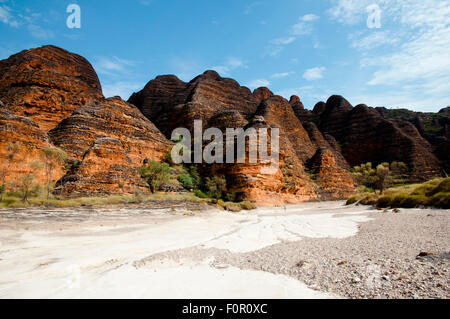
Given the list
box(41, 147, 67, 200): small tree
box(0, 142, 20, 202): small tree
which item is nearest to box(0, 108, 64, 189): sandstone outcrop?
box(0, 142, 20, 202): small tree

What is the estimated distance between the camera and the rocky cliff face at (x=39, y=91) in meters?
30.1

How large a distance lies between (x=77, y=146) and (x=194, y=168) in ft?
47.3

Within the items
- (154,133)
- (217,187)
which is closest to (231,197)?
(217,187)

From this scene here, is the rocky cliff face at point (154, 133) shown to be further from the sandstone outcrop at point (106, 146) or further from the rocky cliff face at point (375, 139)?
the rocky cliff face at point (375, 139)

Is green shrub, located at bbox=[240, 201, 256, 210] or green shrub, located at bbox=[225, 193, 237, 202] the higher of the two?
green shrub, located at bbox=[225, 193, 237, 202]

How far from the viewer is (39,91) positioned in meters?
31.7

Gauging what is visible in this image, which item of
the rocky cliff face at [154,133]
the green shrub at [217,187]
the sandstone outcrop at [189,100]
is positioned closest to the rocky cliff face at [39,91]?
the rocky cliff face at [154,133]

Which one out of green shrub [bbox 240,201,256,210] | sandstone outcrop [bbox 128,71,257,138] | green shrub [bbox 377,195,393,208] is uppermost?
sandstone outcrop [bbox 128,71,257,138]

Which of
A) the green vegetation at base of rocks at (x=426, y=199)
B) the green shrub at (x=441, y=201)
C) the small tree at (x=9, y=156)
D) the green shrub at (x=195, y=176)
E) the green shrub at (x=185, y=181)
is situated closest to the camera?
the green shrub at (x=441, y=201)

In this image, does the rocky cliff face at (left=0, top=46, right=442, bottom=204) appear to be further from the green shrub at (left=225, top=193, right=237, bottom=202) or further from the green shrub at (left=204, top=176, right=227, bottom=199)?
the green shrub at (left=204, top=176, right=227, bottom=199)

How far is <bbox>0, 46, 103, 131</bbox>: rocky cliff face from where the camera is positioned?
1185 inches

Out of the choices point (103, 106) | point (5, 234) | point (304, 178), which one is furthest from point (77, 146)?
point (304, 178)

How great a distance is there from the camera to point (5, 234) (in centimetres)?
564
